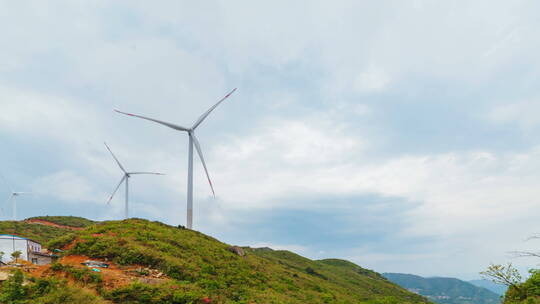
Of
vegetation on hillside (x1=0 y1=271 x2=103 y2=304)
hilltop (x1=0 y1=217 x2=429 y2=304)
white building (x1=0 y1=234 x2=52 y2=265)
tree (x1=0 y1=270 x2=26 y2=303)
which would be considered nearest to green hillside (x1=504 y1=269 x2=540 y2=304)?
hilltop (x1=0 y1=217 x2=429 y2=304)

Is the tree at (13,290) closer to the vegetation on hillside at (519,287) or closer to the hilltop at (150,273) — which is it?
the hilltop at (150,273)

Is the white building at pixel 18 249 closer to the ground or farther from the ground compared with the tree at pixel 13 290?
farther from the ground

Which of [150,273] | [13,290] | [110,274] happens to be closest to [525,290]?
[150,273]

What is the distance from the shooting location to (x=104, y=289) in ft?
76.1

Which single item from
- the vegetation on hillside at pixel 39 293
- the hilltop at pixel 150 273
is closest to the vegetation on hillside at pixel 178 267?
the hilltop at pixel 150 273

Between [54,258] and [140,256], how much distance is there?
926 cm

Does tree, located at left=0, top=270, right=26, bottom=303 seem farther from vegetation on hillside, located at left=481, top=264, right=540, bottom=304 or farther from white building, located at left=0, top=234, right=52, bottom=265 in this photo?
vegetation on hillside, located at left=481, top=264, right=540, bottom=304

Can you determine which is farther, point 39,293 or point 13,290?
point 39,293

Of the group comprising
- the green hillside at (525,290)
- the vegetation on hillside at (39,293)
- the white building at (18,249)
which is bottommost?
the green hillside at (525,290)

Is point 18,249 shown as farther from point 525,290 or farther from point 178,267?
point 525,290

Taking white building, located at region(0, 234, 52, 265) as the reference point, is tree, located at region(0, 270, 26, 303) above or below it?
below

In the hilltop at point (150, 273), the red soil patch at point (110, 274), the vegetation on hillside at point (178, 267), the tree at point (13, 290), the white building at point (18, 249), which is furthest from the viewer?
the white building at point (18, 249)

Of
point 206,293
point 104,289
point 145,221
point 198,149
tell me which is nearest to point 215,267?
point 206,293

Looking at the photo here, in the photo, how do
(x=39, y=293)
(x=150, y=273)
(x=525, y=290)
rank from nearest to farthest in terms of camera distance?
1. (x=39, y=293)
2. (x=525, y=290)
3. (x=150, y=273)
